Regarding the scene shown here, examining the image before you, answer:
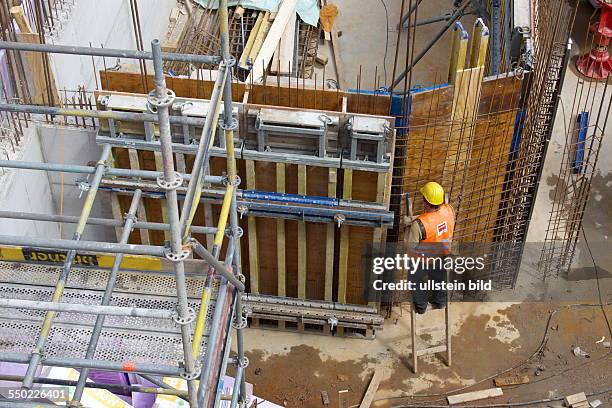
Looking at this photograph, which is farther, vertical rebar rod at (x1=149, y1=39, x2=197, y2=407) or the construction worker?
the construction worker

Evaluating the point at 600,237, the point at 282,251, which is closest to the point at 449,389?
the point at 282,251

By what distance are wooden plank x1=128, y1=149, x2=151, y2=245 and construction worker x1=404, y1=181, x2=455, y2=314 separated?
3.11 m

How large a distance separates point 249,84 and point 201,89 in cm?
55

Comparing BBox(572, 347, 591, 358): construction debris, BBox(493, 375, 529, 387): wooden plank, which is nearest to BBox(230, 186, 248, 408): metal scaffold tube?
BBox(493, 375, 529, 387): wooden plank

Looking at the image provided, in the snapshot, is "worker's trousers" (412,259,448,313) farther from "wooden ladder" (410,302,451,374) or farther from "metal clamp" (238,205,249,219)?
"metal clamp" (238,205,249,219)

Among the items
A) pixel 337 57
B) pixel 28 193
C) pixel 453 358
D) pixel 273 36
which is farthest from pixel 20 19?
pixel 453 358

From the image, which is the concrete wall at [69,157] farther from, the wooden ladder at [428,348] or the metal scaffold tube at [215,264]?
the wooden ladder at [428,348]

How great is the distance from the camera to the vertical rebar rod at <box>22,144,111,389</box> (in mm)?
5688

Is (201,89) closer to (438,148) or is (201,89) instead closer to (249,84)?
(249,84)

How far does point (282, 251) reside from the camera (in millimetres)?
9609

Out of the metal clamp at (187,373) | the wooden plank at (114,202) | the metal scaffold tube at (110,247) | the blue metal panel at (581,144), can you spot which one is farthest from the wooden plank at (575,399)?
the metal scaffold tube at (110,247)

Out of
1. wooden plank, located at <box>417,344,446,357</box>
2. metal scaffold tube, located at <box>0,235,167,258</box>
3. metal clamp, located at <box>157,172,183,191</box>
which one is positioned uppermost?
wooden plank, located at <box>417,344,446,357</box>

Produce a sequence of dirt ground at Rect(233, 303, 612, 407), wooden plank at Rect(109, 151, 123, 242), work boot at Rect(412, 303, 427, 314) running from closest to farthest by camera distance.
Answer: wooden plank at Rect(109, 151, 123, 242) → dirt ground at Rect(233, 303, 612, 407) → work boot at Rect(412, 303, 427, 314)

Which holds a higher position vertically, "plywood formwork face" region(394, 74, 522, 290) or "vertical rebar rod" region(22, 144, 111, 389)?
"plywood formwork face" region(394, 74, 522, 290)
